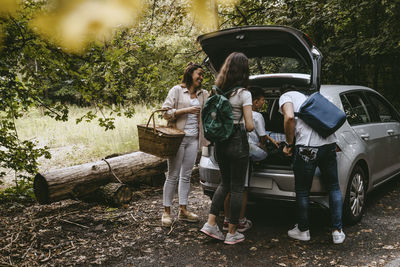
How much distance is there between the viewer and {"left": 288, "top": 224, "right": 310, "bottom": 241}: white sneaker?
3.66 meters

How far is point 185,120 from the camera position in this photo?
13.5ft

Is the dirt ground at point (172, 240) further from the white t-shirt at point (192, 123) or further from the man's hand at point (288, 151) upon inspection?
the white t-shirt at point (192, 123)

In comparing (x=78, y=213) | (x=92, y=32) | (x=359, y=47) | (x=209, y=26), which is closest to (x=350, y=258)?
(x=209, y=26)

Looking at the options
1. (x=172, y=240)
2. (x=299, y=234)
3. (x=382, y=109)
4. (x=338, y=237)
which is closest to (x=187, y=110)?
(x=172, y=240)

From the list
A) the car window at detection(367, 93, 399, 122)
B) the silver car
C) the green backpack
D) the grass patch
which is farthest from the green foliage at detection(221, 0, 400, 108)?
the grass patch

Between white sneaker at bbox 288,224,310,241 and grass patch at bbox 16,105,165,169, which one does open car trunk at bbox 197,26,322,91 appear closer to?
white sneaker at bbox 288,224,310,241

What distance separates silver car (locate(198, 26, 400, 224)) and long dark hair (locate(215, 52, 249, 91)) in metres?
0.64

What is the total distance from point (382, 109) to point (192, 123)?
10.3 feet

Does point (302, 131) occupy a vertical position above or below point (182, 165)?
above

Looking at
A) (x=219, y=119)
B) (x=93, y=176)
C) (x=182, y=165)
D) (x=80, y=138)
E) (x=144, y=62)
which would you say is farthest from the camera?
(x=80, y=138)

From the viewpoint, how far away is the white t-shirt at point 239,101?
338 cm

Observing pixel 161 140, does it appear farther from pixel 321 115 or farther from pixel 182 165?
pixel 321 115

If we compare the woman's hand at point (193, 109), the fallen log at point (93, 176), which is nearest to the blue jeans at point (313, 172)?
the woman's hand at point (193, 109)

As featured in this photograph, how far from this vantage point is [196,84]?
412 cm
